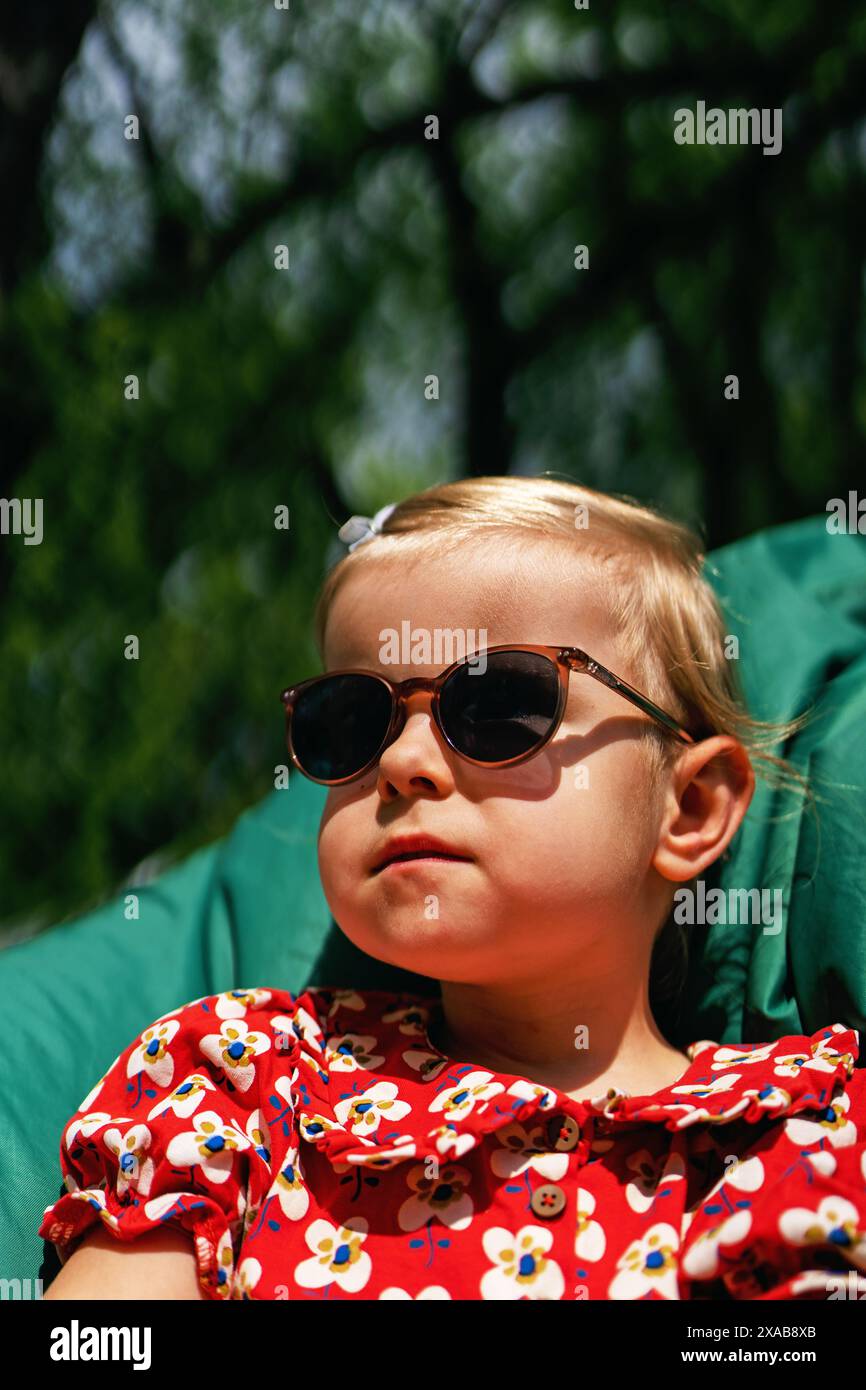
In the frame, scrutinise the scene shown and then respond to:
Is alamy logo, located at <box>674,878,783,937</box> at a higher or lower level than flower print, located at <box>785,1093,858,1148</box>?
higher

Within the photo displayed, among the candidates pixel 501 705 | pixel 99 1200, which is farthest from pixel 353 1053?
pixel 501 705

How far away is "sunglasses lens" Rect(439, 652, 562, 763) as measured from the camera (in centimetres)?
128

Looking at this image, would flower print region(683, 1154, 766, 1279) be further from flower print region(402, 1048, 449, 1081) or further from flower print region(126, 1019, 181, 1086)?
flower print region(126, 1019, 181, 1086)

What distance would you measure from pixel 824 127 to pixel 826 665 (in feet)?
4.66

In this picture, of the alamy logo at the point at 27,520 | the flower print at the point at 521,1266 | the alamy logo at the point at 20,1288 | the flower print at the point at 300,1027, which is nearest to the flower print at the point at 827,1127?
the flower print at the point at 521,1266

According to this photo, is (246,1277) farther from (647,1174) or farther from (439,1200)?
(647,1174)

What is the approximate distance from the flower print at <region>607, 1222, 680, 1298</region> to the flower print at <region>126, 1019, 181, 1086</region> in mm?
446

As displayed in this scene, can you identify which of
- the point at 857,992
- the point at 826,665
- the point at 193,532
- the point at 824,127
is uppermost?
the point at 824,127

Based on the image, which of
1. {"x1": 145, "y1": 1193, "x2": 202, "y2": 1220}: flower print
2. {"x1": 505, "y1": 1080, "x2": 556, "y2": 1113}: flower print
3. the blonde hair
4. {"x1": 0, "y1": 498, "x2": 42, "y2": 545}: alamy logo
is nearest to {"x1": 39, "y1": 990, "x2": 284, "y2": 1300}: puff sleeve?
{"x1": 145, "y1": 1193, "x2": 202, "y2": 1220}: flower print

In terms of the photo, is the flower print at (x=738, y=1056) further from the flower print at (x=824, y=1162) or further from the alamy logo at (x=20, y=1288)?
the alamy logo at (x=20, y=1288)

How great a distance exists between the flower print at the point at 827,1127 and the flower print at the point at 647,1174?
10cm
